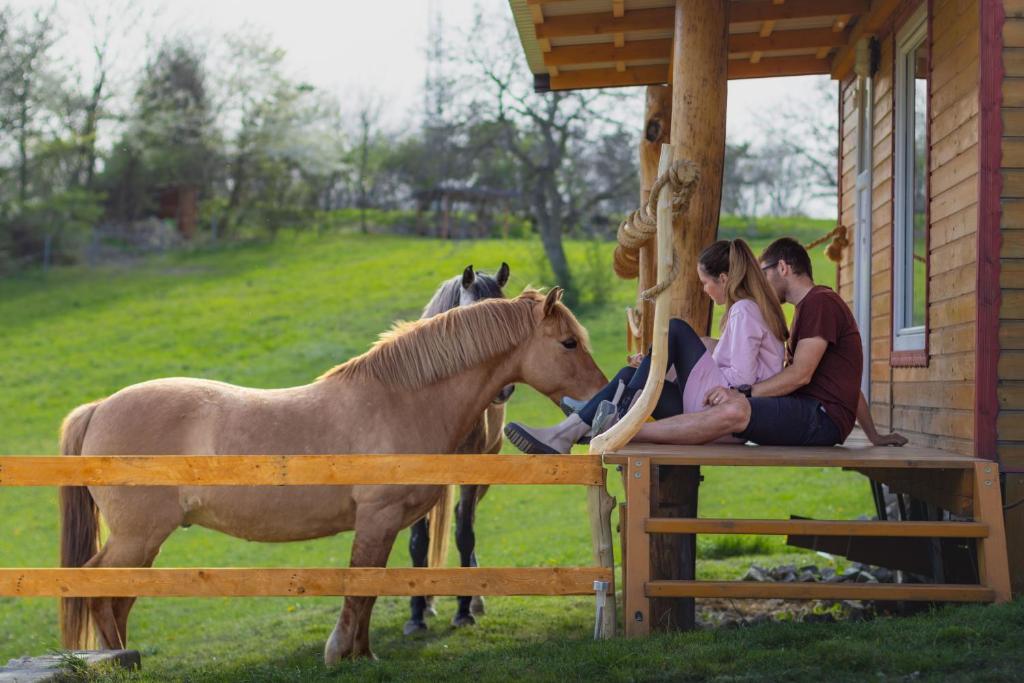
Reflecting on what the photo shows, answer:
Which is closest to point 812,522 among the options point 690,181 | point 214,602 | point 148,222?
point 690,181

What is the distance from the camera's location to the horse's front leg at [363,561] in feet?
15.2

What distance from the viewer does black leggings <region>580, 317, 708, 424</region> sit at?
4.55 meters

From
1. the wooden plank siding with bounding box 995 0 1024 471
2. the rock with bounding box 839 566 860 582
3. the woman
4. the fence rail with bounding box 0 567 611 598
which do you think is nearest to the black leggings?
the woman

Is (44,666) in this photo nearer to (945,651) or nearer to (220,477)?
(220,477)

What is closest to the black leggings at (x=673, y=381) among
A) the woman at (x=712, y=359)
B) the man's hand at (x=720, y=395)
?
the woman at (x=712, y=359)

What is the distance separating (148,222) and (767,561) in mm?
29294

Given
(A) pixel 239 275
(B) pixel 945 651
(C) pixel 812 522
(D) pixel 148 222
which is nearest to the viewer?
(B) pixel 945 651

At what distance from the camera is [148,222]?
1351 inches

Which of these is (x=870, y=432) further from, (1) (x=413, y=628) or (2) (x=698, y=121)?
(1) (x=413, y=628)

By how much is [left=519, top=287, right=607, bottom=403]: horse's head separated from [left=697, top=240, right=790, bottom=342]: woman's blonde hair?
67 centimetres

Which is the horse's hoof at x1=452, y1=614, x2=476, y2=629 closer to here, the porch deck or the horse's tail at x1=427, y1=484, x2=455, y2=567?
the horse's tail at x1=427, y1=484, x2=455, y2=567

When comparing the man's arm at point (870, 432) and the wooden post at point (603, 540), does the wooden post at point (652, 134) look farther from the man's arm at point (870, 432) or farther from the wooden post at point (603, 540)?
the wooden post at point (603, 540)

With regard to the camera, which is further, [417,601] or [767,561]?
[767,561]

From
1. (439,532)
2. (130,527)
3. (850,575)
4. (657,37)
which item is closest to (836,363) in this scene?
(439,532)
